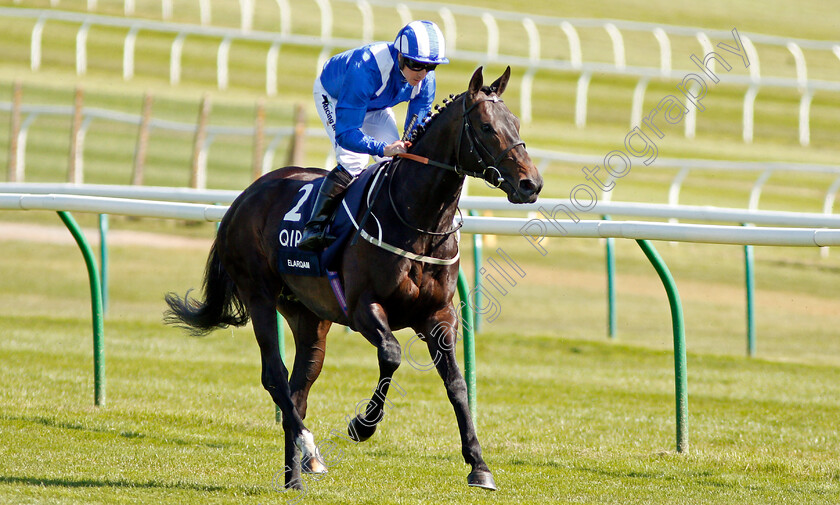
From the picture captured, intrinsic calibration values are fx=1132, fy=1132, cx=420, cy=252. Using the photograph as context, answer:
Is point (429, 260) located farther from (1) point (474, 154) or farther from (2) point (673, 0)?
(2) point (673, 0)

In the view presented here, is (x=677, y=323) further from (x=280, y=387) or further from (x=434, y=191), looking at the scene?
(x=280, y=387)

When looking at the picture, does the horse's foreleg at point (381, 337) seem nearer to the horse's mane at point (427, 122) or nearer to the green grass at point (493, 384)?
the green grass at point (493, 384)

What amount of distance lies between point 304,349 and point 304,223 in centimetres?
73

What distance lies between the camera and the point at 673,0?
43.5 m

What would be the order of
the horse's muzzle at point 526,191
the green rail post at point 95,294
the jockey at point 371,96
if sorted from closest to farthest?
the horse's muzzle at point 526,191 < the jockey at point 371,96 < the green rail post at point 95,294

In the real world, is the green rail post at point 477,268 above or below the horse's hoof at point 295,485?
above

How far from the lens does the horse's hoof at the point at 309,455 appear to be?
Answer: 5043mm

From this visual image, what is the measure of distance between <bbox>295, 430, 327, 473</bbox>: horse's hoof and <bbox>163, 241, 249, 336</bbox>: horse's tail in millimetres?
1152

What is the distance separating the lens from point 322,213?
521 centimetres

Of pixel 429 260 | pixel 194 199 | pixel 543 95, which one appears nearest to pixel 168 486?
pixel 429 260

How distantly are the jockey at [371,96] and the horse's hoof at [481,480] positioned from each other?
4.22 feet

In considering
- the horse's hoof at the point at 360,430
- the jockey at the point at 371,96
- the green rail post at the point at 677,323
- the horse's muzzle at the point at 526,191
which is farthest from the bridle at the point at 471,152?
the green rail post at the point at 677,323

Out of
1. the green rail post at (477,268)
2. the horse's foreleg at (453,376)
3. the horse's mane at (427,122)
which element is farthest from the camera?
the green rail post at (477,268)

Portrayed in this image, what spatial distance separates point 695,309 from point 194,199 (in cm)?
621
